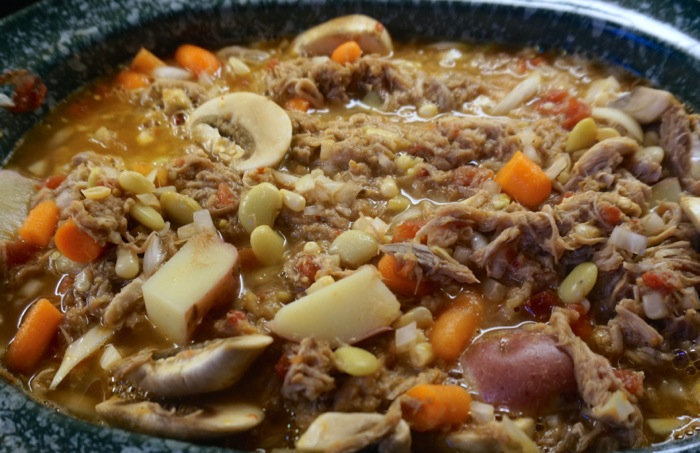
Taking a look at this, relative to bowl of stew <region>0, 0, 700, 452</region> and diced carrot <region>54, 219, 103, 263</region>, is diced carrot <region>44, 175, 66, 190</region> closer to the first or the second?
bowl of stew <region>0, 0, 700, 452</region>

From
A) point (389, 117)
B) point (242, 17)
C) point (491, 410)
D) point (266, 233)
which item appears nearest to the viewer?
point (491, 410)

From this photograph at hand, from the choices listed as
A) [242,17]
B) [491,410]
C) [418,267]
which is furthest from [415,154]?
[242,17]

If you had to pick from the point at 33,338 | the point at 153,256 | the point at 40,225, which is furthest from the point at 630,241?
the point at 40,225

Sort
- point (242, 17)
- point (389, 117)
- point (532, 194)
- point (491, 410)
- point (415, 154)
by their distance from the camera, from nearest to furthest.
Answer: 1. point (491, 410)
2. point (532, 194)
3. point (415, 154)
4. point (389, 117)
5. point (242, 17)

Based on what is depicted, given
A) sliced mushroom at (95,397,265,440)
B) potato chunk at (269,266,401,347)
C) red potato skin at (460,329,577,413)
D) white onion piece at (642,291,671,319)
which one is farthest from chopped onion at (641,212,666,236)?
sliced mushroom at (95,397,265,440)

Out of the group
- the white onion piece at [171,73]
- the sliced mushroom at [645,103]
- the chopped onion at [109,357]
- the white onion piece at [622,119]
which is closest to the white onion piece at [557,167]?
the white onion piece at [622,119]

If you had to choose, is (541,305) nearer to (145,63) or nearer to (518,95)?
(518,95)

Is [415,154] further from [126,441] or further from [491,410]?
[126,441]
